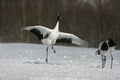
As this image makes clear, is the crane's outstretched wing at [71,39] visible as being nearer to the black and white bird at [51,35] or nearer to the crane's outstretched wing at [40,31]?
the black and white bird at [51,35]

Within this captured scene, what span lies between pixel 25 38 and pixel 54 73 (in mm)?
15881

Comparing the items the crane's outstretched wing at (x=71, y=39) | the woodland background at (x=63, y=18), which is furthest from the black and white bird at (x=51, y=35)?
the woodland background at (x=63, y=18)

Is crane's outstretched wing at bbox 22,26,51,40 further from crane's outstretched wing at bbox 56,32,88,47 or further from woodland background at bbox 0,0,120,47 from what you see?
woodland background at bbox 0,0,120,47

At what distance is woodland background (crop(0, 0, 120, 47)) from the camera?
2708 centimetres

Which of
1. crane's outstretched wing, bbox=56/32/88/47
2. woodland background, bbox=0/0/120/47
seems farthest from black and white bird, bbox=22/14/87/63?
woodland background, bbox=0/0/120/47

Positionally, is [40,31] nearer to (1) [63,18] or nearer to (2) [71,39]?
(2) [71,39]

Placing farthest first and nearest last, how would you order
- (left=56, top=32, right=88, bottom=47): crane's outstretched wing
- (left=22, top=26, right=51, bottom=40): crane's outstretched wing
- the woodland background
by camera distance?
the woodland background → (left=56, top=32, right=88, bottom=47): crane's outstretched wing → (left=22, top=26, right=51, bottom=40): crane's outstretched wing

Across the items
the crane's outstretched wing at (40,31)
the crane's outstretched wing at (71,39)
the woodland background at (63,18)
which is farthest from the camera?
the woodland background at (63,18)

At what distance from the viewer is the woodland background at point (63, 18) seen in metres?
27.1

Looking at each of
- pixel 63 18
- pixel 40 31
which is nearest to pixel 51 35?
pixel 40 31

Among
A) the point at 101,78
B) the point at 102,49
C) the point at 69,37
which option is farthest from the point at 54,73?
the point at 69,37

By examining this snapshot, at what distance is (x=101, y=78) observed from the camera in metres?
10.3

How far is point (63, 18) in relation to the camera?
28.7m

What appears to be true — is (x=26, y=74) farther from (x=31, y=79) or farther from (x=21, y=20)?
(x=21, y=20)
